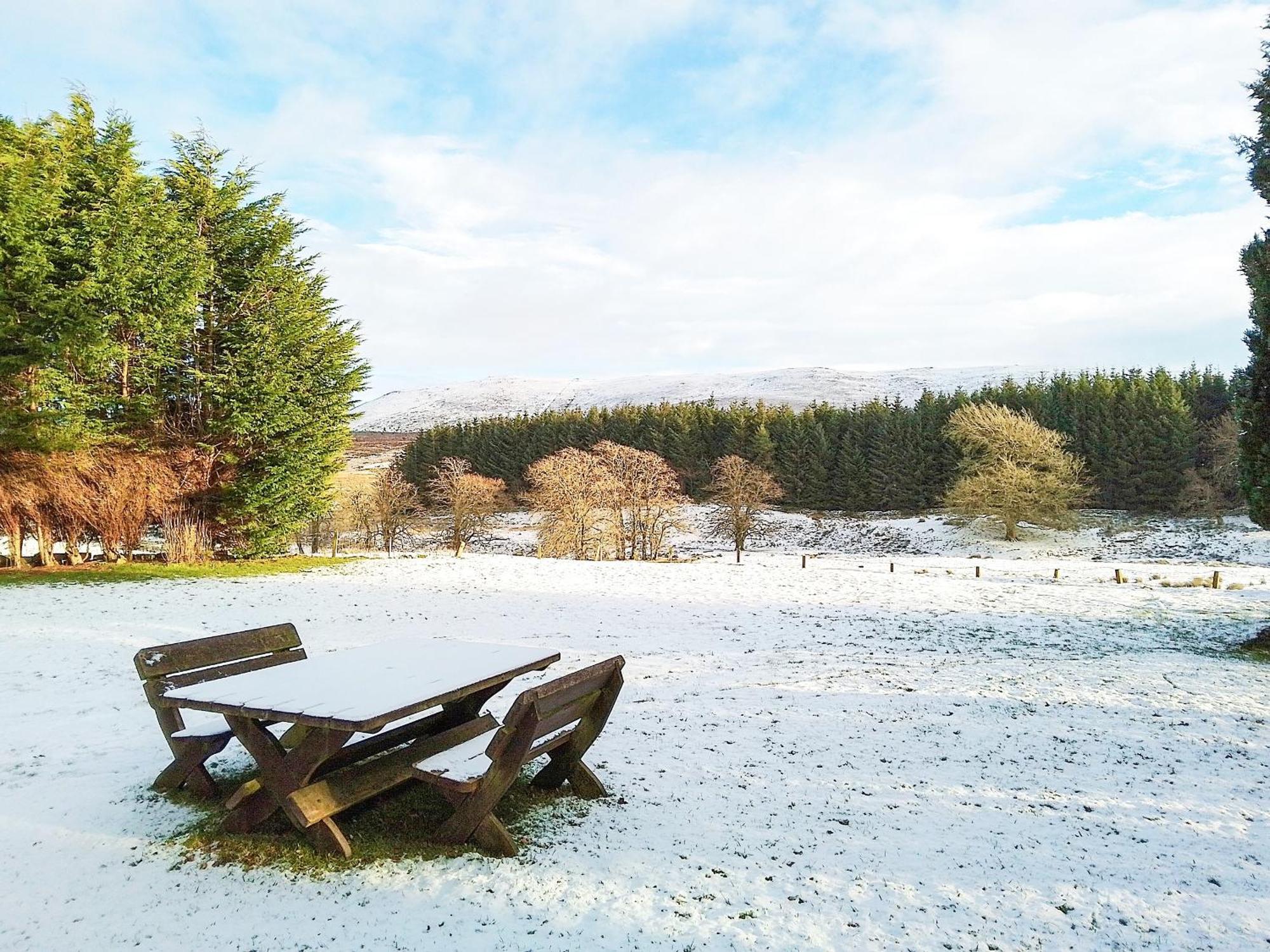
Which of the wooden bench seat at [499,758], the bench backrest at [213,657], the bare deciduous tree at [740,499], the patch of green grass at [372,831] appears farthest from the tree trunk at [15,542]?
the bare deciduous tree at [740,499]

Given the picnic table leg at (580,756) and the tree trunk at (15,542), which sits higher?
the tree trunk at (15,542)

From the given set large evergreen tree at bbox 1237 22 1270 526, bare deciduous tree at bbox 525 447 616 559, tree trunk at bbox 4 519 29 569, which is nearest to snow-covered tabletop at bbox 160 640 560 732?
large evergreen tree at bbox 1237 22 1270 526

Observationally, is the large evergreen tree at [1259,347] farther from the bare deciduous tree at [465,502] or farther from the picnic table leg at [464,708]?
the bare deciduous tree at [465,502]

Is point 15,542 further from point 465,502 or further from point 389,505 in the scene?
point 465,502

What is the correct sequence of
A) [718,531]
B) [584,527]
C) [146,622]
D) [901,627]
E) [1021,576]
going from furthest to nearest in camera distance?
[718,531], [584,527], [1021,576], [901,627], [146,622]

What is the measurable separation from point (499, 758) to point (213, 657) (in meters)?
2.63

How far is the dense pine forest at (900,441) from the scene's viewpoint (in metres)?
46.4

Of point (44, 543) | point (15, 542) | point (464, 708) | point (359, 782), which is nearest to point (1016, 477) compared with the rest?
point (464, 708)

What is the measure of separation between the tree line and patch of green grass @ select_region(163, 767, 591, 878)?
1768 centimetres

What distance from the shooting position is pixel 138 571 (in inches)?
699

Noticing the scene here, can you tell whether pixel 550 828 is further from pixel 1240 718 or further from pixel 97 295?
pixel 97 295

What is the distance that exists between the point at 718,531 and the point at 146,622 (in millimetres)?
42573

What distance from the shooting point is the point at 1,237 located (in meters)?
16.3

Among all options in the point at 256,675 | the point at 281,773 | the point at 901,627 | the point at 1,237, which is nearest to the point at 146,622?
the point at 256,675
